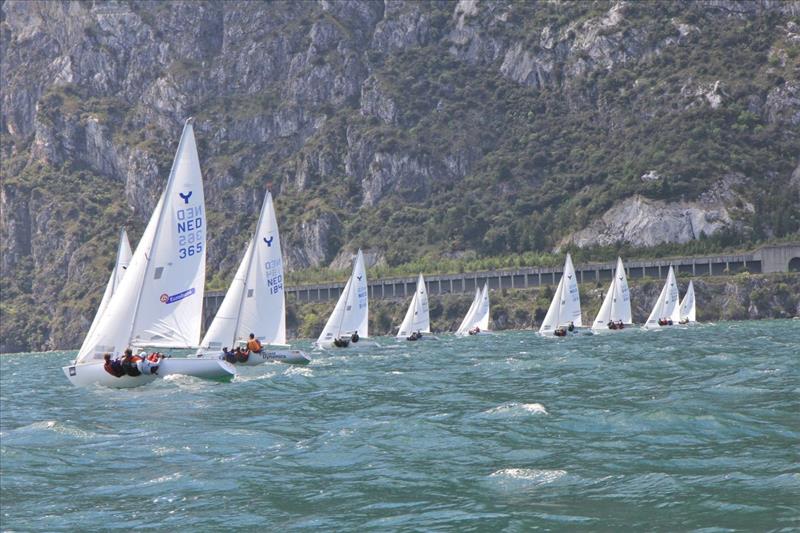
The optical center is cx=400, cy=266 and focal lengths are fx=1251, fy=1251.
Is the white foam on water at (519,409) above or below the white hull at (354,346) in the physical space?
below

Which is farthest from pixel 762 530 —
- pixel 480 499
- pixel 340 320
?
pixel 340 320

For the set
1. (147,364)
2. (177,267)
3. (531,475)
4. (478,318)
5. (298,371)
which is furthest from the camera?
(478,318)

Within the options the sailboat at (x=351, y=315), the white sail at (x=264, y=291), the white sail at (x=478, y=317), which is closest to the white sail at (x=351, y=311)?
the sailboat at (x=351, y=315)

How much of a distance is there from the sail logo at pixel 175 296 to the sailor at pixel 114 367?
2748 mm

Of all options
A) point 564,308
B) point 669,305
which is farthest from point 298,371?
point 669,305

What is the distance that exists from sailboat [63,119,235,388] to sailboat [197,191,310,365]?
30.1 ft

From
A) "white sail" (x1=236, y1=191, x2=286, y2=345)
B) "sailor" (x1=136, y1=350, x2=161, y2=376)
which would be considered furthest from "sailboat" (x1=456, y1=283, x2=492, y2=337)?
"sailor" (x1=136, y1=350, x2=161, y2=376)

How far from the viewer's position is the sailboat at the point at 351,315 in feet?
274

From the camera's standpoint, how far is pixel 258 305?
5947 cm

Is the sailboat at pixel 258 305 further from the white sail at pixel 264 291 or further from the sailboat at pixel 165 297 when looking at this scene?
the sailboat at pixel 165 297

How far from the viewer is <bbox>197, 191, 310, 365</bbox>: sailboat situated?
55031mm

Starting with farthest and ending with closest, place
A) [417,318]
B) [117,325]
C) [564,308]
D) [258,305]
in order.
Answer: [417,318], [564,308], [258,305], [117,325]

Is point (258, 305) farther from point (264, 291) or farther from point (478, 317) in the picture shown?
point (478, 317)

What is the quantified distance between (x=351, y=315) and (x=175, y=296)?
41.7 meters
